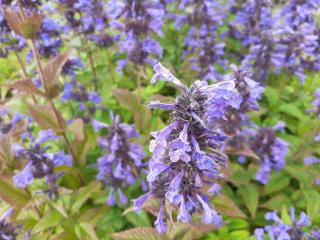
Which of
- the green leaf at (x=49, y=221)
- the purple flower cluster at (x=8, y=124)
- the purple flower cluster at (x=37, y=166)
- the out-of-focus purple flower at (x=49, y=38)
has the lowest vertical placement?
the green leaf at (x=49, y=221)

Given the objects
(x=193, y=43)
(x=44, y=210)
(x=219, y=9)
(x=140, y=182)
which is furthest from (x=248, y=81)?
(x=219, y=9)

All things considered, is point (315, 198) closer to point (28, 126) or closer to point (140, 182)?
point (140, 182)

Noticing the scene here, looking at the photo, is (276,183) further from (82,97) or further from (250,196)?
(82,97)

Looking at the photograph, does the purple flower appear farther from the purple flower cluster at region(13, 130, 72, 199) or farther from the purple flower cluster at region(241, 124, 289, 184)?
the purple flower cluster at region(241, 124, 289, 184)

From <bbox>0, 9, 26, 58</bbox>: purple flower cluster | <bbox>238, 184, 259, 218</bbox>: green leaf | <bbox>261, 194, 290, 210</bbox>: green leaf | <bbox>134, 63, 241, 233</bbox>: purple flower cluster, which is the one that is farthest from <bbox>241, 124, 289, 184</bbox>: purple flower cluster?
<bbox>0, 9, 26, 58</bbox>: purple flower cluster

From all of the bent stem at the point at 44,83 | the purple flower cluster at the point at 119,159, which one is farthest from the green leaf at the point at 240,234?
the bent stem at the point at 44,83

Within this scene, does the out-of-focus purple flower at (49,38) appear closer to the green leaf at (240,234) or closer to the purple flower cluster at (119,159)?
the purple flower cluster at (119,159)
